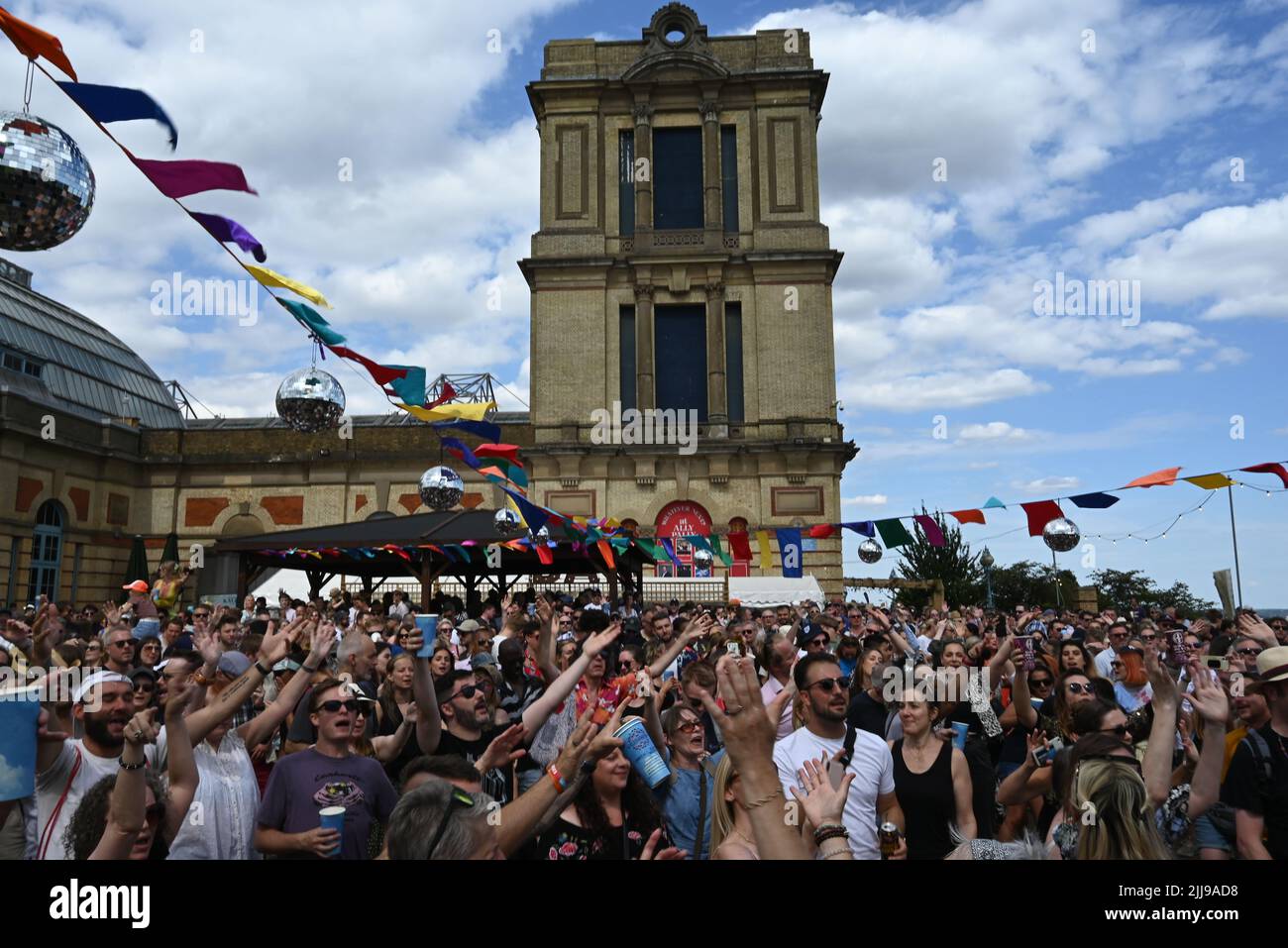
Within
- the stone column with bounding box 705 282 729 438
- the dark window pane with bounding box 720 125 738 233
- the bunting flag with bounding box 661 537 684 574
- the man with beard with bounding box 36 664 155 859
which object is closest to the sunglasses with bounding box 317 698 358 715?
the man with beard with bounding box 36 664 155 859

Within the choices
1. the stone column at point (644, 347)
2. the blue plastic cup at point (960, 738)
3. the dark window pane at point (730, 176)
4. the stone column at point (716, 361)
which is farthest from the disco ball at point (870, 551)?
the dark window pane at point (730, 176)

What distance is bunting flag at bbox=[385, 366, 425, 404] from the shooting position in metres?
7.88

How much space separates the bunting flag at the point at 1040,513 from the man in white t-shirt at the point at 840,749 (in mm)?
8462

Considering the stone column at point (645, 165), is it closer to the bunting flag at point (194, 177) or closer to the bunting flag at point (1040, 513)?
the bunting flag at point (1040, 513)

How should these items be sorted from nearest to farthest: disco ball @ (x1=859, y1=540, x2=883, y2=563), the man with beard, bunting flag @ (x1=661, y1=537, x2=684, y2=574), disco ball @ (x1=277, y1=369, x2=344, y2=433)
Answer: the man with beard, disco ball @ (x1=277, y1=369, x2=344, y2=433), bunting flag @ (x1=661, y1=537, x2=684, y2=574), disco ball @ (x1=859, y1=540, x2=883, y2=563)

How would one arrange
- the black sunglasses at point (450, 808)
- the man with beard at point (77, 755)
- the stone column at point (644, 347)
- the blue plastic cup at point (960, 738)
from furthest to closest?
the stone column at point (644, 347) < the blue plastic cup at point (960, 738) < the man with beard at point (77, 755) < the black sunglasses at point (450, 808)

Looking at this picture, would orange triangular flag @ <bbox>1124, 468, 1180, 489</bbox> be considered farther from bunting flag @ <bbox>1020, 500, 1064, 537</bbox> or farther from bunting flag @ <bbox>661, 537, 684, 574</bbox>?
bunting flag @ <bbox>661, 537, 684, 574</bbox>

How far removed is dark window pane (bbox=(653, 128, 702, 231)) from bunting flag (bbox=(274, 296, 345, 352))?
28.2 meters

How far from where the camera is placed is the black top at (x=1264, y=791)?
169 inches

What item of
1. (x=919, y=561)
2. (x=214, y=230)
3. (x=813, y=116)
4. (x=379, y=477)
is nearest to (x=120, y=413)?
(x=379, y=477)

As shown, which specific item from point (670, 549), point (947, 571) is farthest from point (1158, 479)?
point (947, 571)

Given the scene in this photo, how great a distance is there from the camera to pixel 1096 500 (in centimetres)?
1199

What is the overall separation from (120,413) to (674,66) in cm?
2905

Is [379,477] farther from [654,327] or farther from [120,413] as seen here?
[120,413]
